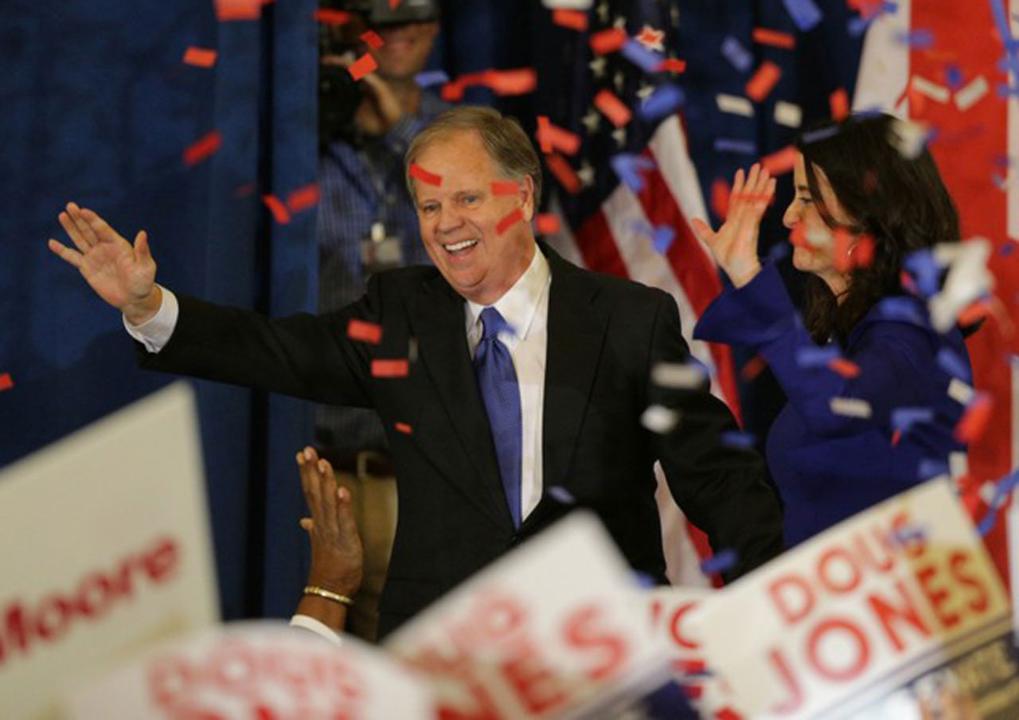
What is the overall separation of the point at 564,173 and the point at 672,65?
322mm

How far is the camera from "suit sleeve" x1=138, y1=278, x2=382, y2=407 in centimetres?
203

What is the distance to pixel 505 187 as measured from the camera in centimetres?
210

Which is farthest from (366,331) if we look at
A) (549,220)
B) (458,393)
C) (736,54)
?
(736,54)

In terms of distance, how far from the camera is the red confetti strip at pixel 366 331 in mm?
2074

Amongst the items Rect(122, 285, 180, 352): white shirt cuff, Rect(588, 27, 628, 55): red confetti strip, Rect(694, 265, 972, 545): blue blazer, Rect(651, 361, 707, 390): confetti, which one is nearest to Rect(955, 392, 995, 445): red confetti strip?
Rect(694, 265, 972, 545): blue blazer

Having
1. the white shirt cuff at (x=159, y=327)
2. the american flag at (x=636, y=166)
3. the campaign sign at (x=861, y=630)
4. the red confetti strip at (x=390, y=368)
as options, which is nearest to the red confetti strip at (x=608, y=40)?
the american flag at (x=636, y=166)

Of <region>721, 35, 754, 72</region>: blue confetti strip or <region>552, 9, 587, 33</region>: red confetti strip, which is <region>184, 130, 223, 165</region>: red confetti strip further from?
<region>721, 35, 754, 72</region>: blue confetti strip

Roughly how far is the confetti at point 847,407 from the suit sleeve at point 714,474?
221 mm

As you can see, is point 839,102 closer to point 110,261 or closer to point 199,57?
point 199,57

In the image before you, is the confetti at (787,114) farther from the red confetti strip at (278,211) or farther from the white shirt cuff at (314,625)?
the white shirt cuff at (314,625)

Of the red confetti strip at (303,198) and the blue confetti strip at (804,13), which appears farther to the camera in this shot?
the blue confetti strip at (804,13)

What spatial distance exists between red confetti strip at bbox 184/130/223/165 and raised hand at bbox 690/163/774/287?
0.94 metres

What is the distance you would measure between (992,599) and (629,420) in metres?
1.01

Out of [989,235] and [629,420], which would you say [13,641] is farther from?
[989,235]
